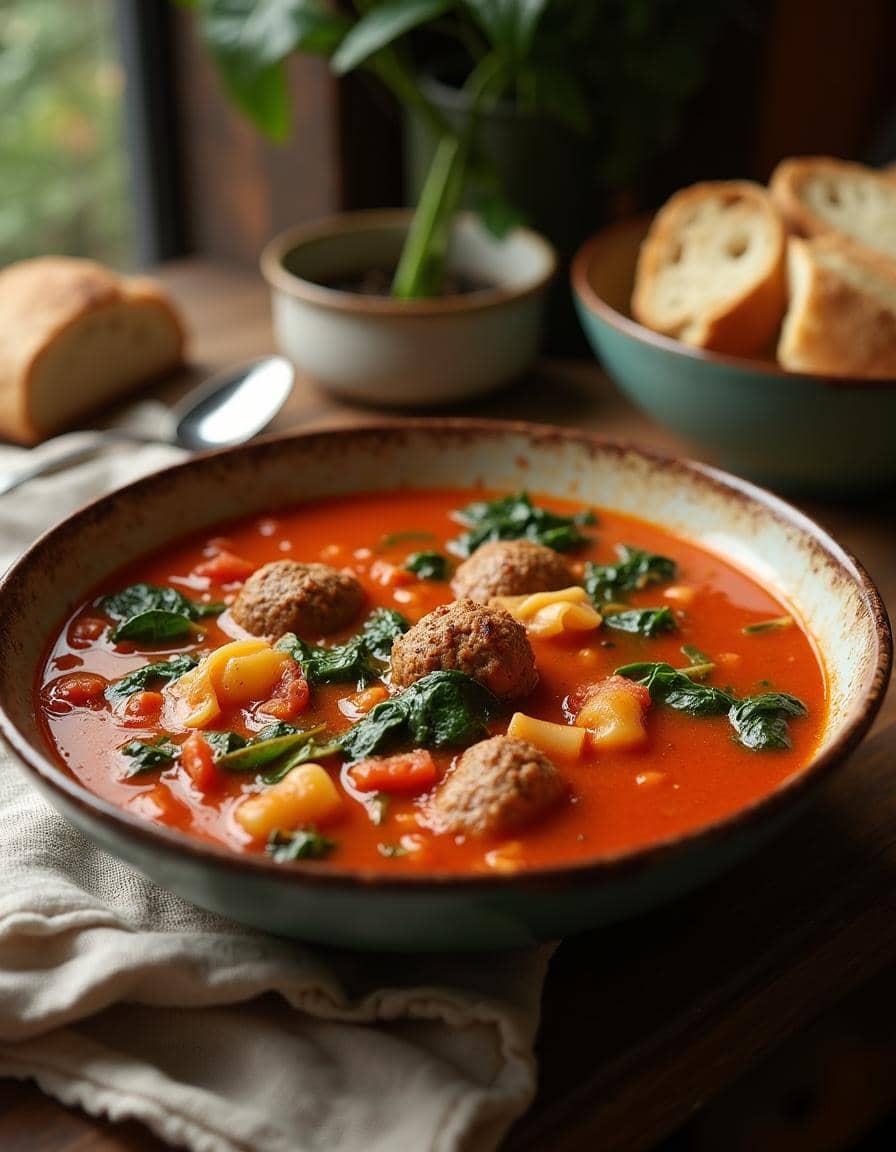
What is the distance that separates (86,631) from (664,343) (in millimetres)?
2063

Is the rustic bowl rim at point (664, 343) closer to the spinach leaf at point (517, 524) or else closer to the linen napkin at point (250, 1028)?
the spinach leaf at point (517, 524)

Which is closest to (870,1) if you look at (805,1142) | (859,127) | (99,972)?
(859,127)

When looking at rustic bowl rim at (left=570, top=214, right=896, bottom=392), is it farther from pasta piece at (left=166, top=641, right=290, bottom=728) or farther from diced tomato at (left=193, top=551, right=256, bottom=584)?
pasta piece at (left=166, top=641, right=290, bottom=728)

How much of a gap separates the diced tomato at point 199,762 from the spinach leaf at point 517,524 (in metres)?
1.19

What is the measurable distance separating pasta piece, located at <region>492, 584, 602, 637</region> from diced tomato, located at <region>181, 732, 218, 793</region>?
0.88 m

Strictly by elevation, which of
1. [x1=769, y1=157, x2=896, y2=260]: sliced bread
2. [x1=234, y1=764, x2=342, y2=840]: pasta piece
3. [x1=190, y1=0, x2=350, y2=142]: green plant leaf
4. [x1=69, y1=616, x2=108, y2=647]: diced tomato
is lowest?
[x1=69, y1=616, x2=108, y2=647]: diced tomato

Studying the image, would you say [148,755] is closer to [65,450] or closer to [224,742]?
[224,742]

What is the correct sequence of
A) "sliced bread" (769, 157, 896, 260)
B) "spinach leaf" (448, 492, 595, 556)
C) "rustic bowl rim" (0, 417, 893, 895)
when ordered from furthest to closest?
"sliced bread" (769, 157, 896, 260)
"spinach leaf" (448, 492, 595, 556)
"rustic bowl rim" (0, 417, 893, 895)

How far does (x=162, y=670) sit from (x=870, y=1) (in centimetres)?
596

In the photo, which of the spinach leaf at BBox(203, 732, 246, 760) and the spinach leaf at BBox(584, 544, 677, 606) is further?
the spinach leaf at BBox(584, 544, 677, 606)

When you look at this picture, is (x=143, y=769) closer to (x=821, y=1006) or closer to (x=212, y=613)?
(x=212, y=613)

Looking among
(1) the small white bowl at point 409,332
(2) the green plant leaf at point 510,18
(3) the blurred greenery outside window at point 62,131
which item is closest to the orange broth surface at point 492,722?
(1) the small white bowl at point 409,332

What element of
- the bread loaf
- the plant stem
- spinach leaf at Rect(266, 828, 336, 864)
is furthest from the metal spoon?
spinach leaf at Rect(266, 828, 336, 864)

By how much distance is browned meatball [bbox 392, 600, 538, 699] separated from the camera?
295 cm
